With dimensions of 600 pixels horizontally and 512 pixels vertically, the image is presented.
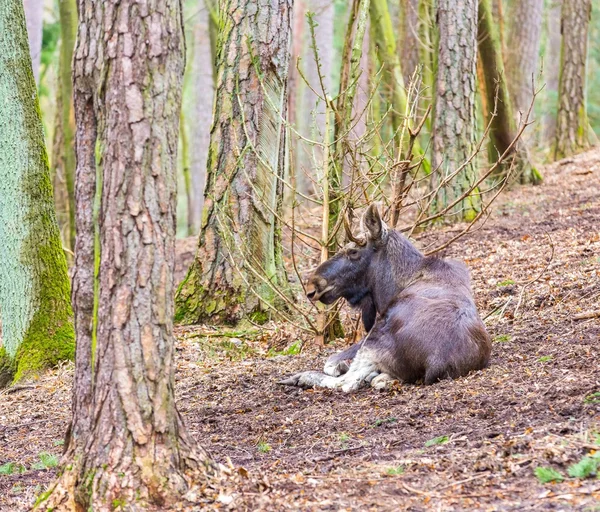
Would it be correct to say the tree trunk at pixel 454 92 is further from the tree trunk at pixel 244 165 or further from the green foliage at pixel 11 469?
the green foliage at pixel 11 469

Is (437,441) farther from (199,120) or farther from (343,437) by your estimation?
(199,120)

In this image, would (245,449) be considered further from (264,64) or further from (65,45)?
(65,45)

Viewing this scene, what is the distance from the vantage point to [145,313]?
4.46 m

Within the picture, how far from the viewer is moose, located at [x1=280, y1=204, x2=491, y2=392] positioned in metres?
6.93

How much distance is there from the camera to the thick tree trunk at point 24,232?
9.25 metres

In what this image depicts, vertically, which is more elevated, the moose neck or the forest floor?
the moose neck

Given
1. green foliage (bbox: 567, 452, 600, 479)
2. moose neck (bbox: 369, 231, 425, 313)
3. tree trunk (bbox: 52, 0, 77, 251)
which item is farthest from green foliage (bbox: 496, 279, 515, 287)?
tree trunk (bbox: 52, 0, 77, 251)

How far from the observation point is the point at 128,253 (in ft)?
14.5

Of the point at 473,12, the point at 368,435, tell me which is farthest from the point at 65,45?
the point at 368,435

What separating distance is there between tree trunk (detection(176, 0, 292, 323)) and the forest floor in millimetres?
516

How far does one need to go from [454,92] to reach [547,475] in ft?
31.7

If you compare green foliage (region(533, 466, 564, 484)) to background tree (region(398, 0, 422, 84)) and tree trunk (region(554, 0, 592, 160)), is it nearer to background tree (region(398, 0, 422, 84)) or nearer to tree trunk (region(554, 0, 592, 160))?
tree trunk (region(554, 0, 592, 160))

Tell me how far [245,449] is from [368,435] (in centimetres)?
88

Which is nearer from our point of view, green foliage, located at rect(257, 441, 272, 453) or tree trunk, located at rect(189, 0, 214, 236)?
green foliage, located at rect(257, 441, 272, 453)
